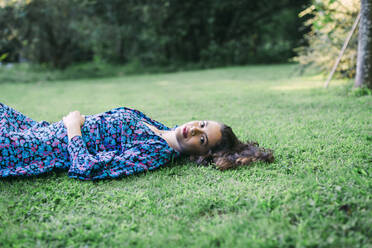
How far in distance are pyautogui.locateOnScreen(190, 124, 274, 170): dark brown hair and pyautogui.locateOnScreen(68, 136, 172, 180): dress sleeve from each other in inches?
16.2

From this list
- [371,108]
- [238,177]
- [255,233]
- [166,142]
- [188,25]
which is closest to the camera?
[255,233]

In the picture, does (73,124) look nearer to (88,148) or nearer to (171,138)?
(88,148)

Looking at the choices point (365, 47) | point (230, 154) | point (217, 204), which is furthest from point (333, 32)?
point (217, 204)

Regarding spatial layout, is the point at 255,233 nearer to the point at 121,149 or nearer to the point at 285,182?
the point at 285,182

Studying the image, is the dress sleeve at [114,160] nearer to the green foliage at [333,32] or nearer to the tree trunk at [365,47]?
the tree trunk at [365,47]

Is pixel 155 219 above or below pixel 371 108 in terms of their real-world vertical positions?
below

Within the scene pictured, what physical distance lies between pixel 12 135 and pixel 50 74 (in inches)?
536

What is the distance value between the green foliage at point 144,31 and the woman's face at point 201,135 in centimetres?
1200

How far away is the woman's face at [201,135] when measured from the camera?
285cm

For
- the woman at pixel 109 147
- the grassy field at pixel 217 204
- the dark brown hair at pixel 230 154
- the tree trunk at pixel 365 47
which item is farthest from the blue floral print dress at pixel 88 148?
the tree trunk at pixel 365 47

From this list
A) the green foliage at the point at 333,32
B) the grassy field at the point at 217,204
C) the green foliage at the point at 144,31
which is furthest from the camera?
the green foliage at the point at 144,31

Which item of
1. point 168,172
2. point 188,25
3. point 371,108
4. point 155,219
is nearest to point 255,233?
point 155,219

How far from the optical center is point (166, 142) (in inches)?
115

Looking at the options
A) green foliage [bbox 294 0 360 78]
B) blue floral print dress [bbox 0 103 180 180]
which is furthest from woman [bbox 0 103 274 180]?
green foliage [bbox 294 0 360 78]
